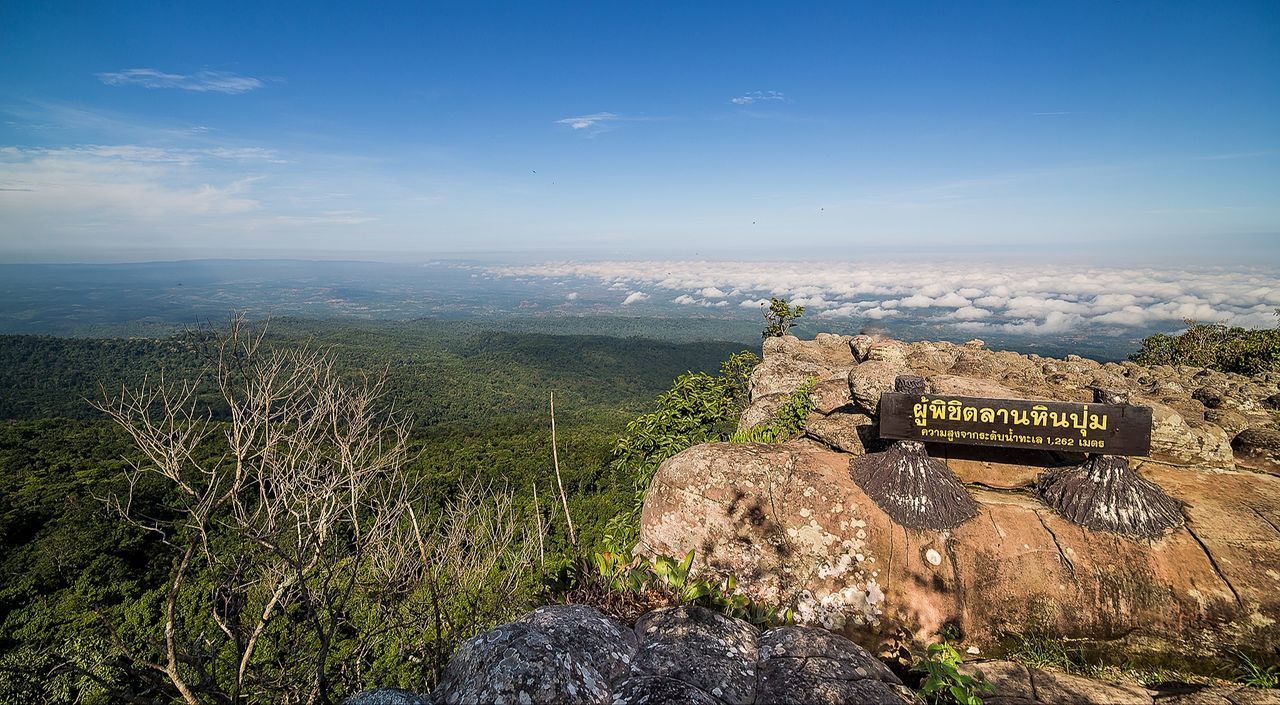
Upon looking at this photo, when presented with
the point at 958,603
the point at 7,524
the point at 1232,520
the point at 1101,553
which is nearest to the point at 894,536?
the point at 958,603

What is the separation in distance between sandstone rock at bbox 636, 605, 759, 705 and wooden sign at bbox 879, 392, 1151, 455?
316cm

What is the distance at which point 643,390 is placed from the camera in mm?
90000

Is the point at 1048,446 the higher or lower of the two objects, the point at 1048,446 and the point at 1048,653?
the higher

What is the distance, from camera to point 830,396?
9273mm

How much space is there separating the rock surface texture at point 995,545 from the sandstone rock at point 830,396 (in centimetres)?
107

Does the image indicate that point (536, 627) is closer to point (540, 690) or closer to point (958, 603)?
point (540, 690)

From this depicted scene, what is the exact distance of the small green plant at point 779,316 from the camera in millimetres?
17453

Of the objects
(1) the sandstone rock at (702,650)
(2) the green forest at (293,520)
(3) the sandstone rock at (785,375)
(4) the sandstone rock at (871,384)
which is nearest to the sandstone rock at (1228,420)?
(4) the sandstone rock at (871,384)

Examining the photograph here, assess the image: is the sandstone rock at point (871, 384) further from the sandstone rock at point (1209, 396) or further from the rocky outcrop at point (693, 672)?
the sandstone rock at point (1209, 396)

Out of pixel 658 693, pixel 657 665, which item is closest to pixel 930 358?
pixel 657 665

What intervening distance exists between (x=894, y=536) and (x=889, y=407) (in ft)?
4.96

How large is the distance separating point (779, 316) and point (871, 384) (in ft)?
34.0

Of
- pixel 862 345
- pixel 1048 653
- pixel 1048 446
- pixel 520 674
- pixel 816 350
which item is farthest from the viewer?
pixel 816 350

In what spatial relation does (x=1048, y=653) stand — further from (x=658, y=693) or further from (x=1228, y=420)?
(x=1228, y=420)
